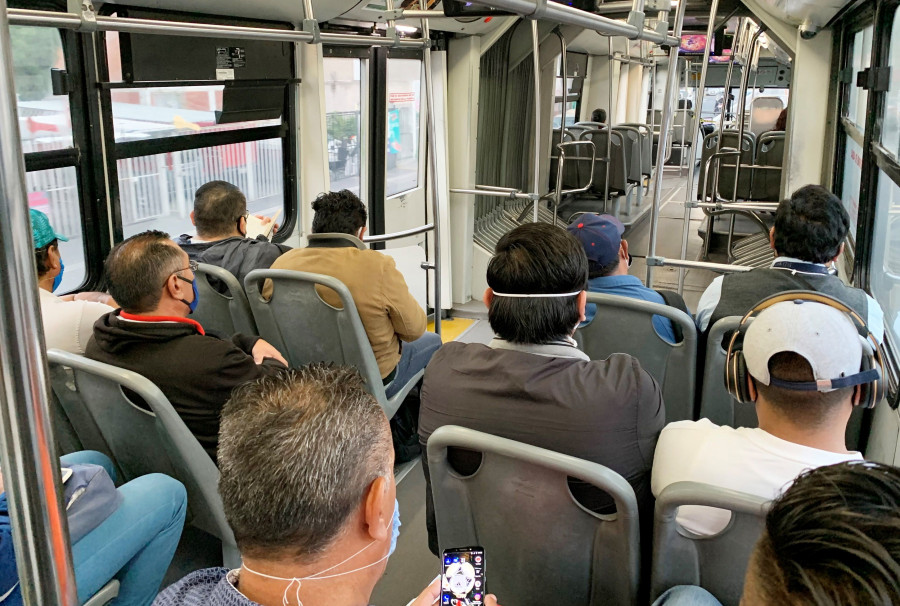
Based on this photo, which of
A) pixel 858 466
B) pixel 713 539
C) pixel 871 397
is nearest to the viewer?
pixel 858 466

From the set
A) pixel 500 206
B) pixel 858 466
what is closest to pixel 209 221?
pixel 858 466

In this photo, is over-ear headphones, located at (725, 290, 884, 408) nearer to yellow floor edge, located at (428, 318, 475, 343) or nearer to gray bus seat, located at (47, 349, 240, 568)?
gray bus seat, located at (47, 349, 240, 568)

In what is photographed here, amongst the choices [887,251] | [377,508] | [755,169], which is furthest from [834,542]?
[755,169]

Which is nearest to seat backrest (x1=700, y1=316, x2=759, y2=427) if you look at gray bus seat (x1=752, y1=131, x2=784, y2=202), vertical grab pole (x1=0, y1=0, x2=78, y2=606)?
vertical grab pole (x1=0, y1=0, x2=78, y2=606)

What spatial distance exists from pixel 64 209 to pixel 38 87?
1.57 feet

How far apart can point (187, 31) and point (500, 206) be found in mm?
4572

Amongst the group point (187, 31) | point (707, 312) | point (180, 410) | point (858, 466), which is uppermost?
point (187, 31)

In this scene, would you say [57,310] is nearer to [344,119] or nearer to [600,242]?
[600,242]

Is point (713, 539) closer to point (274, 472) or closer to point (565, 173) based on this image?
point (274, 472)

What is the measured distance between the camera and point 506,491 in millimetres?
1577

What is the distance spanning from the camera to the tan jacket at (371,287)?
2.99 m

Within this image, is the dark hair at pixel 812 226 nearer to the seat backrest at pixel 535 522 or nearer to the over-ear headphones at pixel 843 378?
the over-ear headphones at pixel 843 378

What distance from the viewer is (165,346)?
2113 millimetres

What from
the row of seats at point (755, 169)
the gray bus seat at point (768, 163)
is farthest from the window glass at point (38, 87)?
the gray bus seat at point (768, 163)
